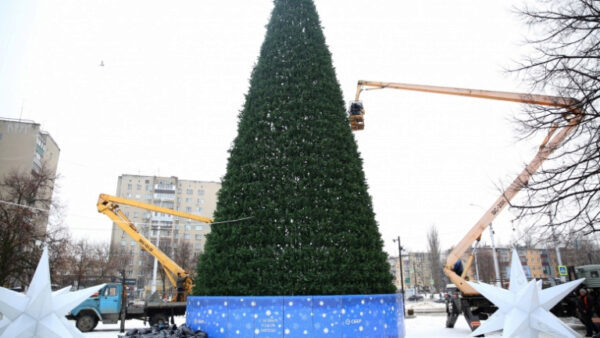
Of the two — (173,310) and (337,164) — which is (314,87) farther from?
(173,310)

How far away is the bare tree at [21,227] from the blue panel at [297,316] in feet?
66.1

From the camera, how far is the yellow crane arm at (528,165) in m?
9.17

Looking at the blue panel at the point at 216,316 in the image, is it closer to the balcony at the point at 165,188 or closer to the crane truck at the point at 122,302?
the crane truck at the point at 122,302

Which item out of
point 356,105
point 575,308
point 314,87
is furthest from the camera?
point 356,105

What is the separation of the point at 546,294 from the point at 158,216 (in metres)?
71.1

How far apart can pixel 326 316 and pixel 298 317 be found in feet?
2.06

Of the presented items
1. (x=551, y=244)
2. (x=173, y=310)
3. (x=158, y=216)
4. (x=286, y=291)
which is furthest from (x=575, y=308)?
(x=158, y=216)

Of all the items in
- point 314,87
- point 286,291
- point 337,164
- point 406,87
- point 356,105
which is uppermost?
point 406,87

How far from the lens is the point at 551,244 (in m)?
9.84

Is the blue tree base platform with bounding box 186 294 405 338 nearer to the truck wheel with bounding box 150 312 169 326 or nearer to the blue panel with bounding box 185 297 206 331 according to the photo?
the blue panel with bounding box 185 297 206 331

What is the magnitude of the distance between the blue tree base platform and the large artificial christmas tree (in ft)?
0.78

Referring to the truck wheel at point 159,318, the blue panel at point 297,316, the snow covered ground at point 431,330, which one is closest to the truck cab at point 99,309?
the snow covered ground at point 431,330

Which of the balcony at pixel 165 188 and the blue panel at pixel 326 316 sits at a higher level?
the balcony at pixel 165 188

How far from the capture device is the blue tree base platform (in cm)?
841
